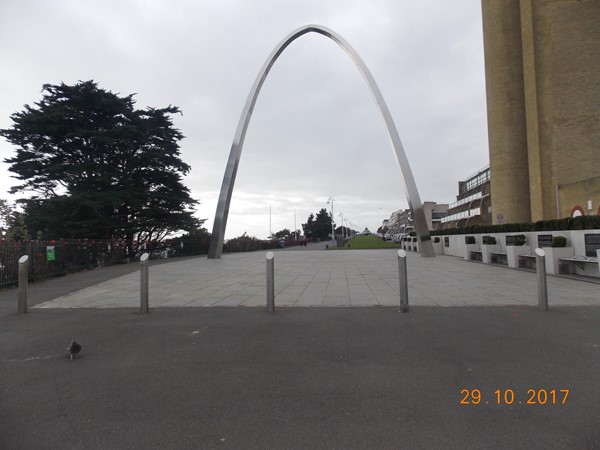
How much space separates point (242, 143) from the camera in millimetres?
31578

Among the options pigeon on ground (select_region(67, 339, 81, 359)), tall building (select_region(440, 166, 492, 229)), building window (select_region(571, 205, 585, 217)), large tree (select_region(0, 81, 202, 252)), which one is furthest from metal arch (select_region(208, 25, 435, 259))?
tall building (select_region(440, 166, 492, 229))

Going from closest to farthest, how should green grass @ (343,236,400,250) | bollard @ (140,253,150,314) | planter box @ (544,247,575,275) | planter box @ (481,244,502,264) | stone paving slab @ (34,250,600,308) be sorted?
1. bollard @ (140,253,150,314)
2. stone paving slab @ (34,250,600,308)
3. planter box @ (544,247,575,275)
4. planter box @ (481,244,502,264)
5. green grass @ (343,236,400,250)

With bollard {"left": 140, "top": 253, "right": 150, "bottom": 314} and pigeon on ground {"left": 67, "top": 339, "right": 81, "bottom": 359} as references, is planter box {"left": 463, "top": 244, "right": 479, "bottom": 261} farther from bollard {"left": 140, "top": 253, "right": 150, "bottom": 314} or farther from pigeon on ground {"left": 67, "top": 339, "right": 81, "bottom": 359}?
pigeon on ground {"left": 67, "top": 339, "right": 81, "bottom": 359}

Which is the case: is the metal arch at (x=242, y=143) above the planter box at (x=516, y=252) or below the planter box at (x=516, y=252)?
above

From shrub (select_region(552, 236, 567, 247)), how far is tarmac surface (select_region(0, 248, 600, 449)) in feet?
18.2

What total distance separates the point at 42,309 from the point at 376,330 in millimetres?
7682

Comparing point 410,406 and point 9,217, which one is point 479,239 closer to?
point 410,406

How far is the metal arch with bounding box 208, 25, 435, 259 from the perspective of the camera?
26.6m

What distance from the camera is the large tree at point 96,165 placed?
24.3m

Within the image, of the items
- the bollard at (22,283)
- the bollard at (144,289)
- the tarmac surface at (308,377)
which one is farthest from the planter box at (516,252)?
the bollard at (22,283)

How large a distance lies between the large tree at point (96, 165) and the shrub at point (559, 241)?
2443cm

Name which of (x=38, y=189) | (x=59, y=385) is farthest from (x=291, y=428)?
(x=38, y=189)

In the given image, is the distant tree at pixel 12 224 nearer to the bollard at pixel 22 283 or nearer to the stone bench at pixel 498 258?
the bollard at pixel 22 283

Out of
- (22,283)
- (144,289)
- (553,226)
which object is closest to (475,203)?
(553,226)
